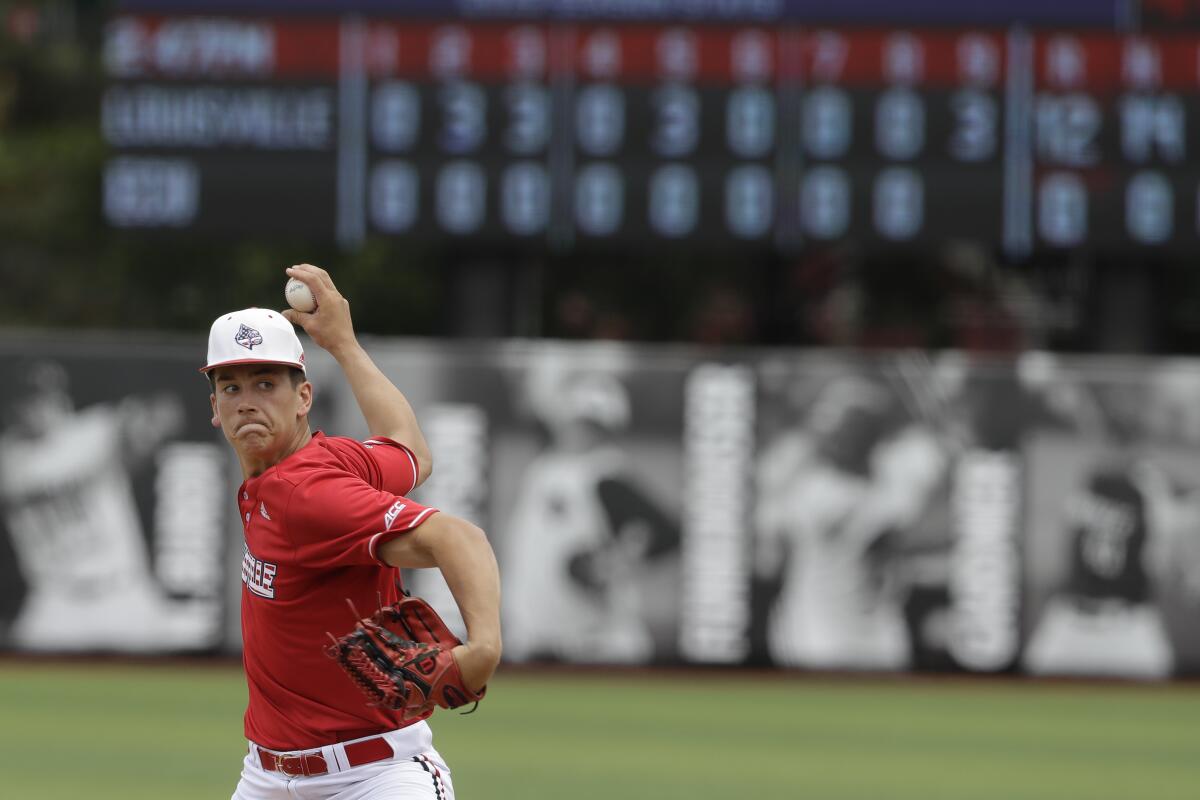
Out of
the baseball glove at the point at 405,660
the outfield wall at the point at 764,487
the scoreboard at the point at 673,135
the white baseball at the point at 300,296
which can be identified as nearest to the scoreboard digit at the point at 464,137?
the scoreboard at the point at 673,135

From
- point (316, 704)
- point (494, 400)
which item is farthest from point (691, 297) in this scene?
point (316, 704)

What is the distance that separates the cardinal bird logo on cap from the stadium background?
864 cm

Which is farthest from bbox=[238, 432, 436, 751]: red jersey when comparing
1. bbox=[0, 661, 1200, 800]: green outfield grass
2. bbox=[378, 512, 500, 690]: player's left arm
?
bbox=[0, 661, 1200, 800]: green outfield grass

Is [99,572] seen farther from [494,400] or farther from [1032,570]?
[1032,570]

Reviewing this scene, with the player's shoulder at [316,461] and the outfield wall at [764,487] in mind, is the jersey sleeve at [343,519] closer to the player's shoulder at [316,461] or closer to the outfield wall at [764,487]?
the player's shoulder at [316,461]

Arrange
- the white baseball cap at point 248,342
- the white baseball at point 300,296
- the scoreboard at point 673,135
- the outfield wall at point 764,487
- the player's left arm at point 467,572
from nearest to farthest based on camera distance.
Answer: the player's left arm at point 467,572, the white baseball cap at point 248,342, the white baseball at point 300,296, the scoreboard at point 673,135, the outfield wall at point 764,487

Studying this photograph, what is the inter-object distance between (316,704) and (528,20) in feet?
31.0

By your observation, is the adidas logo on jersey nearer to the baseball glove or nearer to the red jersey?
the red jersey

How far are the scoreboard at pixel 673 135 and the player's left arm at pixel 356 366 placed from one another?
828cm

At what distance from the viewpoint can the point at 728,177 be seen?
41.5ft

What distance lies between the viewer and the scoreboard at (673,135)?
41.4ft

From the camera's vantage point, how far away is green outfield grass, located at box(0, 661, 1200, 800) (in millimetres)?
8281

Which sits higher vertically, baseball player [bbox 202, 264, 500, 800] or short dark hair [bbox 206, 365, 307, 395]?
short dark hair [bbox 206, 365, 307, 395]

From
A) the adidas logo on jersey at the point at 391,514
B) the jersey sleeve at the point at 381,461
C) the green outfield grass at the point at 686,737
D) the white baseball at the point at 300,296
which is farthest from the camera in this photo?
the green outfield grass at the point at 686,737
